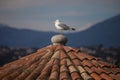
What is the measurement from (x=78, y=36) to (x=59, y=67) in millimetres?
Result: 22766

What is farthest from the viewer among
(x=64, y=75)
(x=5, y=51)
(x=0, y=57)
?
(x=5, y=51)

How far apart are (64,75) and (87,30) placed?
23.4 meters

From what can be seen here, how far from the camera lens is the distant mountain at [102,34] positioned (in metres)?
28.3

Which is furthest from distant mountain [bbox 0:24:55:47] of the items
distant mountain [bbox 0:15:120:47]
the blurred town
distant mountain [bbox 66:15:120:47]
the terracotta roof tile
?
the terracotta roof tile

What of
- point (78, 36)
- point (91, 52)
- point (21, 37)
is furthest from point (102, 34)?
point (21, 37)

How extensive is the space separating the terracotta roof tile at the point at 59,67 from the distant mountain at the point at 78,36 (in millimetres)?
17876

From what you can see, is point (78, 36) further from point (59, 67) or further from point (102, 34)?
point (59, 67)

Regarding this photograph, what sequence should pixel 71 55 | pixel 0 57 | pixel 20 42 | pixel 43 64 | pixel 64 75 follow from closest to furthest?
pixel 64 75 < pixel 43 64 < pixel 71 55 < pixel 0 57 < pixel 20 42

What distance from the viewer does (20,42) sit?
2811 centimetres

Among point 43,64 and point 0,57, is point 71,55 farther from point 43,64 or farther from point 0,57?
point 0,57

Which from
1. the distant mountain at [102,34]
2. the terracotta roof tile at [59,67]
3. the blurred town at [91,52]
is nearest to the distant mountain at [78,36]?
the distant mountain at [102,34]

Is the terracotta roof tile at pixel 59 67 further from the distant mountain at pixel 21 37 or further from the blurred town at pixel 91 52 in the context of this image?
the distant mountain at pixel 21 37

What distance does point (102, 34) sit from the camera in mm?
29969

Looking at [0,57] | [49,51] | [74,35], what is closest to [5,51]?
[0,57]
